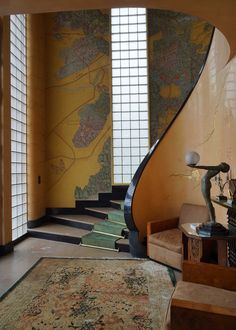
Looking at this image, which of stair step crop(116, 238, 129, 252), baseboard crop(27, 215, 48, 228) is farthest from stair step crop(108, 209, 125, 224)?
baseboard crop(27, 215, 48, 228)

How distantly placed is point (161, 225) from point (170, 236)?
1.05 ft

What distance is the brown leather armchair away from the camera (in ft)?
12.1

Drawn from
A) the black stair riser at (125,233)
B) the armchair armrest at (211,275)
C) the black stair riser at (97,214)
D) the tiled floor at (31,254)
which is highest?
the armchair armrest at (211,275)

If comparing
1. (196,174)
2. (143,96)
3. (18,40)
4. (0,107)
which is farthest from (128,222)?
(18,40)

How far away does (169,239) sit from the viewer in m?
3.85

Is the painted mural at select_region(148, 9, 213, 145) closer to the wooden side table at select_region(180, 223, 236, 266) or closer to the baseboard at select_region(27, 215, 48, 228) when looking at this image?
the baseboard at select_region(27, 215, 48, 228)

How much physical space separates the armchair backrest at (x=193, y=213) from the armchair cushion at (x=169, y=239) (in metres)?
0.24

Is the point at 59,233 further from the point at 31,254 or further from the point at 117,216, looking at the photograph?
the point at 117,216

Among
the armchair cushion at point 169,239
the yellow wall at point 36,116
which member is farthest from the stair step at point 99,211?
the armchair cushion at point 169,239

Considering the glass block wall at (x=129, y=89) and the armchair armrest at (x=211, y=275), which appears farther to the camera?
the glass block wall at (x=129, y=89)

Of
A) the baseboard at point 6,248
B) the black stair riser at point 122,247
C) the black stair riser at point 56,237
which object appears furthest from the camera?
the black stair riser at point 56,237

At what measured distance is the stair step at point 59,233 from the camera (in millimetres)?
5074

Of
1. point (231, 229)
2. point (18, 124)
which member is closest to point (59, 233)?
point (18, 124)

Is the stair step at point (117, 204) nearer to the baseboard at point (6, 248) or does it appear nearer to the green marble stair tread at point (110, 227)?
the green marble stair tread at point (110, 227)
